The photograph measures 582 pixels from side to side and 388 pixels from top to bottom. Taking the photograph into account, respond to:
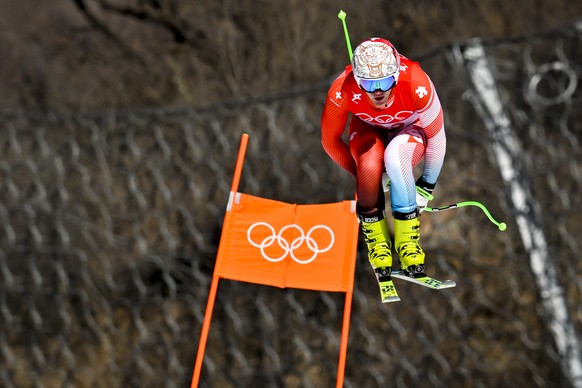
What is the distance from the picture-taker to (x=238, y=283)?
2.16m

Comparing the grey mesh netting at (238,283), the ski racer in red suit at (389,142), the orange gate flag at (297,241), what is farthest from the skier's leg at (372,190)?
the grey mesh netting at (238,283)

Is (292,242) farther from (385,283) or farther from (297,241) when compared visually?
(385,283)

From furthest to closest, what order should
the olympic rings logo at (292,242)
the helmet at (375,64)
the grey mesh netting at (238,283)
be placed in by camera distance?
the grey mesh netting at (238,283)
the olympic rings logo at (292,242)
the helmet at (375,64)

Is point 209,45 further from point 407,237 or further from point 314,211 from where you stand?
point 407,237

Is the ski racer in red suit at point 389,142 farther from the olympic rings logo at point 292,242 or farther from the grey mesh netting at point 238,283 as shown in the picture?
the grey mesh netting at point 238,283

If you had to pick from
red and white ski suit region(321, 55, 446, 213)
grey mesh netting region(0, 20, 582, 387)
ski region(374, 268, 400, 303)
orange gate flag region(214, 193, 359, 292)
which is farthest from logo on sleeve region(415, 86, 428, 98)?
grey mesh netting region(0, 20, 582, 387)

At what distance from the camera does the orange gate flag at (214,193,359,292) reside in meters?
1.09

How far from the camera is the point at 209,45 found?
228 centimetres

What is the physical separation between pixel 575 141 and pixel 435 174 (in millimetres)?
1603

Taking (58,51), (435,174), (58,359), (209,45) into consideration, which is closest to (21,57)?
(58,51)

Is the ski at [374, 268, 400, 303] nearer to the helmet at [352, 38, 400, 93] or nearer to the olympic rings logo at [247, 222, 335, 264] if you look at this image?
the helmet at [352, 38, 400, 93]

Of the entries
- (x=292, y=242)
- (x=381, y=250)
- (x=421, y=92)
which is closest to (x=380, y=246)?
(x=381, y=250)

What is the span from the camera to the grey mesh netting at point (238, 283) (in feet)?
7.09

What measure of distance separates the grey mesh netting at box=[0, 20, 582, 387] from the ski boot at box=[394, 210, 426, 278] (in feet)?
4.73
